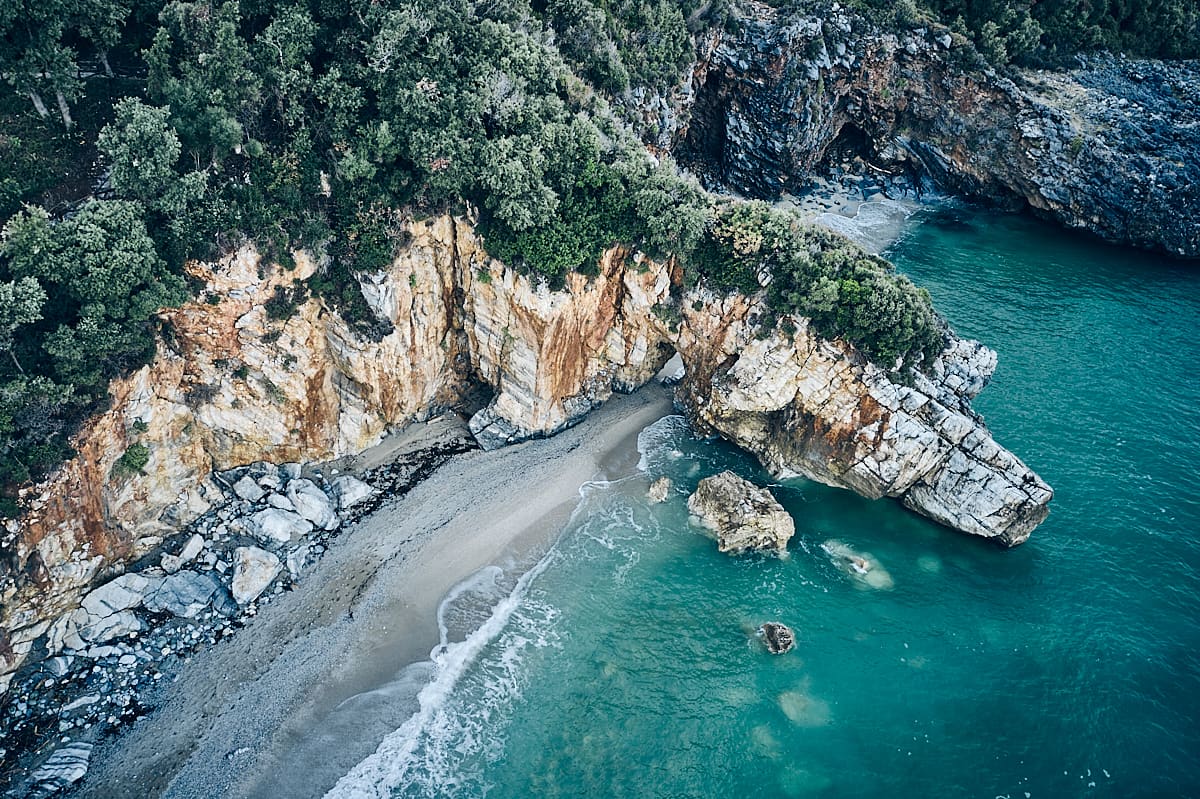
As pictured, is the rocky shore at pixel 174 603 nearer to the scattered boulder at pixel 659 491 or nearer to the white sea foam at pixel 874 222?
the scattered boulder at pixel 659 491

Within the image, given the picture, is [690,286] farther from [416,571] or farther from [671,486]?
[416,571]

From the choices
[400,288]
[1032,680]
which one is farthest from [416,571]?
[1032,680]

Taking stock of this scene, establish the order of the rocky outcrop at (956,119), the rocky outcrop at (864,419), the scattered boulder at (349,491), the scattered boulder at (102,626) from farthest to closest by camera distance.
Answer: the rocky outcrop at (956,119) → the scattered boulder at (349,491) → the rocky outcrop at (864,419) → the scattered boulder at (102,626)

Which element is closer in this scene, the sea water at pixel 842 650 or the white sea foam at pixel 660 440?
the sea water at pixel 842 650

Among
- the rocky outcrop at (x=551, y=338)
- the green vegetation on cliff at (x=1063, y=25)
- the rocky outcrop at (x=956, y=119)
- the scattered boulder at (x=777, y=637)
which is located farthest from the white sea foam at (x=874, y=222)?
the scattered boulder at (x=777, y=637)

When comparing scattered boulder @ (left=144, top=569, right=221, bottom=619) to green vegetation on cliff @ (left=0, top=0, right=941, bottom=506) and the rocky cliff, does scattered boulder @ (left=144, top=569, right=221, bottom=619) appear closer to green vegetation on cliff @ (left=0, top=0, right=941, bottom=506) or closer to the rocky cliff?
the rocky cliff
